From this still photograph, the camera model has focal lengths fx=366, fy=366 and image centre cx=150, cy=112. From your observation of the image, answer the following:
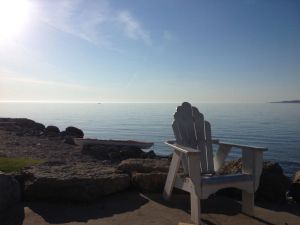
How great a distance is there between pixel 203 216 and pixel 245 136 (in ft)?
74.3

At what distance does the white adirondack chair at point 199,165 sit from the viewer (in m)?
3.60

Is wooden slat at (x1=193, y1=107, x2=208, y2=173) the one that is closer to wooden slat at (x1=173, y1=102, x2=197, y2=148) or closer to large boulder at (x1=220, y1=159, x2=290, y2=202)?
wooden slat at (x1=173, y1=102, x2=197, y2=148)

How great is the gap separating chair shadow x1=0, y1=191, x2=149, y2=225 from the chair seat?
92 centimetres

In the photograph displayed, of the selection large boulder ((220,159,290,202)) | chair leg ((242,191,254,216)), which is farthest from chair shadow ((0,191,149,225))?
large boulder ((220,159,290,202))

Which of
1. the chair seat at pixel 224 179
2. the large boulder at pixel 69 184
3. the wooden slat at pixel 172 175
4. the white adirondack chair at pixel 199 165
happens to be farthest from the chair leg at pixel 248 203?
the large boulder at pixel 69 184

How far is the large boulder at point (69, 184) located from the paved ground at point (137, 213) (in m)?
0.09

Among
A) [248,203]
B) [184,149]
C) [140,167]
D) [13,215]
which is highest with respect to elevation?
[184,149]

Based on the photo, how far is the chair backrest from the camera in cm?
450

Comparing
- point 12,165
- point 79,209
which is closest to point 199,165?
point 79,209

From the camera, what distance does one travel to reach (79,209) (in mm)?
3930

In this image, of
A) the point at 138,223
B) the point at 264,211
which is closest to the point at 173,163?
the point at 138,223

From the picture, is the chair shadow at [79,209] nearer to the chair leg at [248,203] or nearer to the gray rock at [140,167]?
the gray rock at [140,167]

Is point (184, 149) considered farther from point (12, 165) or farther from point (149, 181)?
point (12, 165)

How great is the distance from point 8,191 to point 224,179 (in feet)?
7.30
